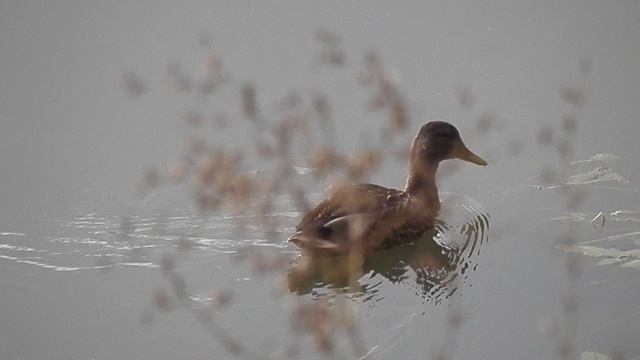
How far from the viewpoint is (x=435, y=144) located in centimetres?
295

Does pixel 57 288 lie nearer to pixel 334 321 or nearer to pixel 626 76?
pixel 334 321

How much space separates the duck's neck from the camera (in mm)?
2893

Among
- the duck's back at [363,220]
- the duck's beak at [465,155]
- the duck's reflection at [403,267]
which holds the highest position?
→ the duck's beak at [465,155]

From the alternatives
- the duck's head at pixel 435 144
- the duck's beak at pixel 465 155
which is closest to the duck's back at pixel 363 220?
the duck's head at pixel 435 144

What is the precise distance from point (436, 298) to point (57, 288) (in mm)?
1173

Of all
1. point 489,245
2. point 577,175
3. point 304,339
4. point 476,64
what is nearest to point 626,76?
point 476,64

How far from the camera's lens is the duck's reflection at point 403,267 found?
8.30 ft

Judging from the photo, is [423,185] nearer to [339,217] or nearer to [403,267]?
[403,267]

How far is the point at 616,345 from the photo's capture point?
2.12 metres

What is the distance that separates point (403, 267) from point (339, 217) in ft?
0.96

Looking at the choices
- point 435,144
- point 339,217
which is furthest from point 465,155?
point 339,217

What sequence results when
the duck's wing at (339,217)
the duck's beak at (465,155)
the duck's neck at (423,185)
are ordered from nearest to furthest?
the duck's wing at (339,217) < the duck's neck at (423,185) < the duck's beak at (465,155)

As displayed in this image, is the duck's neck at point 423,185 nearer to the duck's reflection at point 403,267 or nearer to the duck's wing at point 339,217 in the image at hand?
the duck's reflection at point 403,267

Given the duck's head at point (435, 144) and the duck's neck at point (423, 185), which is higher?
the duck's head at point (435, 144)
